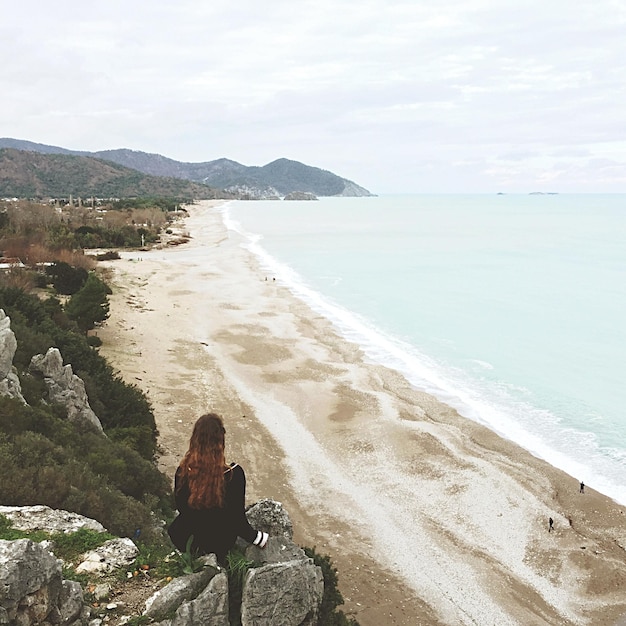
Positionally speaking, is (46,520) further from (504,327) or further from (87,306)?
(504,327)

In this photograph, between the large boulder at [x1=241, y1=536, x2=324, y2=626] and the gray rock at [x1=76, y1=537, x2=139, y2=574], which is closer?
the large boulder at [x1=241, y1=536, x2=324, y2=626]

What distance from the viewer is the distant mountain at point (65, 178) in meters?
157

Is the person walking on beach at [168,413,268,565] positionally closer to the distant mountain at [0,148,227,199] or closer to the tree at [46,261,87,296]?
the tree at [46,261,87,296]

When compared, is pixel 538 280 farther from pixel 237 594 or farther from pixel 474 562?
pixel 237 594

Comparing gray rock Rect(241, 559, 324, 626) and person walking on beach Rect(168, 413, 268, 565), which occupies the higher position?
person walking on beach Rect(168, 413, 268, 565)

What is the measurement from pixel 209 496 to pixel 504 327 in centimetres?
2752

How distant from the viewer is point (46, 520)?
6.42 m

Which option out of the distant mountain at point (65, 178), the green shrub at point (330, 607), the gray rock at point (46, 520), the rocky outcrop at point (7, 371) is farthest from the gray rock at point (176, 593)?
the distant mountain at point (65, 178)

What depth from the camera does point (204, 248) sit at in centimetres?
5950

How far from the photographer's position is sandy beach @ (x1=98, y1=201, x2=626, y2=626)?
9461 mm

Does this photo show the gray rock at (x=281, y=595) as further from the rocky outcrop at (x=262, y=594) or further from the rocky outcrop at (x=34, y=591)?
the rocky outcrop at (x=34, y=591)

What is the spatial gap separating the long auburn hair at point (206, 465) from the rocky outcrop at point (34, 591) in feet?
4.05

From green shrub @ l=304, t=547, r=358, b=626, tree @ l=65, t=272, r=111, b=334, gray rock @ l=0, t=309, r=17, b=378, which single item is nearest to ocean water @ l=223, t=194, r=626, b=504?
green shrub @ l=304, t=547, r=358, b=626

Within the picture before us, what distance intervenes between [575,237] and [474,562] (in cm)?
8149
